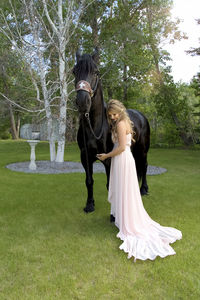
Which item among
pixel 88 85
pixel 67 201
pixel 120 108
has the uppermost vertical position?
pixel 88 85

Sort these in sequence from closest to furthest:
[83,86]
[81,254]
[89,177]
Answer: [81,254], [83,86], [89,177]

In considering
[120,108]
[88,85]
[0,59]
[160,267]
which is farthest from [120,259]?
[0,59]

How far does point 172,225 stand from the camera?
12.2 feet

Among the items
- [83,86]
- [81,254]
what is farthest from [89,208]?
[83,86]

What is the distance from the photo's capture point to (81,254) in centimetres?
284

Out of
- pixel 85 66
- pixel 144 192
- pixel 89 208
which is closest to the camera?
pixel 85 66

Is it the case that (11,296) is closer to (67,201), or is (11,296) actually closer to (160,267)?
(160,267)

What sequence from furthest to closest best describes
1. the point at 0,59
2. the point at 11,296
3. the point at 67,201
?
the point at 0,59
the point at 67,201
the point at 11,296

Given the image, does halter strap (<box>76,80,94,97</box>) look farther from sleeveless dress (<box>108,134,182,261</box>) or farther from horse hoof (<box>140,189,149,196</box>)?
horse hoof (<box>140,189,149,196</box>)

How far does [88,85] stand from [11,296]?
8.57 feet

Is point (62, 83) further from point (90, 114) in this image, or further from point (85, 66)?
point (85, 66)

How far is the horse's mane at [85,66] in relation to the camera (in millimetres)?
3305

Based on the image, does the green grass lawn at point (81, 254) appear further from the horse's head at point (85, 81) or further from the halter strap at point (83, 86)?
the halter strap at point (83, 86)

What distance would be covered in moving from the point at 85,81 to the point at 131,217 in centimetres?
203
